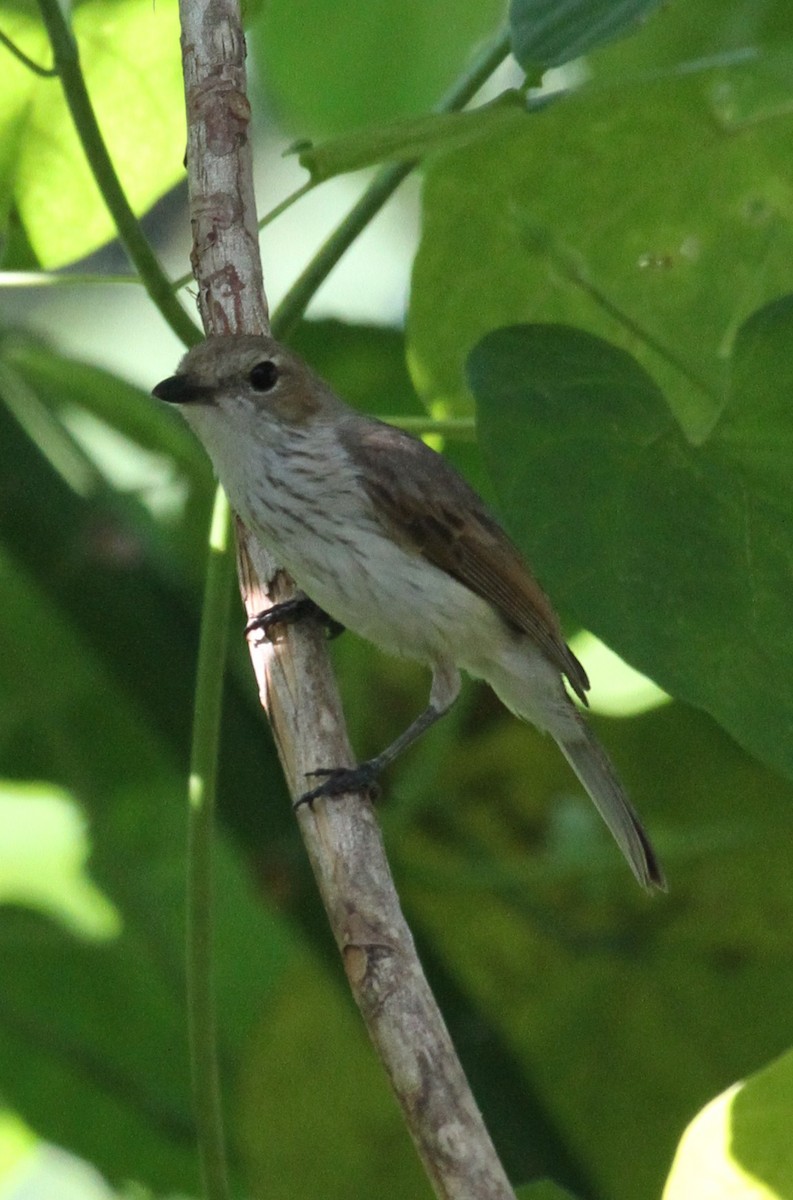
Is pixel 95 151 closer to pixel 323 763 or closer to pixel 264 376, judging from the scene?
pixel 264 376

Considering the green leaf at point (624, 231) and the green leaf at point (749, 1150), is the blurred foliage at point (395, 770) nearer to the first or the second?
the green leaf at point (624, 231)

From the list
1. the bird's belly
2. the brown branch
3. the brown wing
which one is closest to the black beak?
the brown branch

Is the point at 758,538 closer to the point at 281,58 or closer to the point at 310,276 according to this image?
the point at 310,276

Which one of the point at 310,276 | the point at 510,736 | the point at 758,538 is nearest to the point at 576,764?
the point at 510,736

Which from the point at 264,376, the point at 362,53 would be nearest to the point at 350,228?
the point at 264,376

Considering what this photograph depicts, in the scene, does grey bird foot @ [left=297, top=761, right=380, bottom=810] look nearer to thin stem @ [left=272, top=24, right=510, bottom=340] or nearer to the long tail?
thin stem @ [left=272, top=24, right=510, bottom=340]
